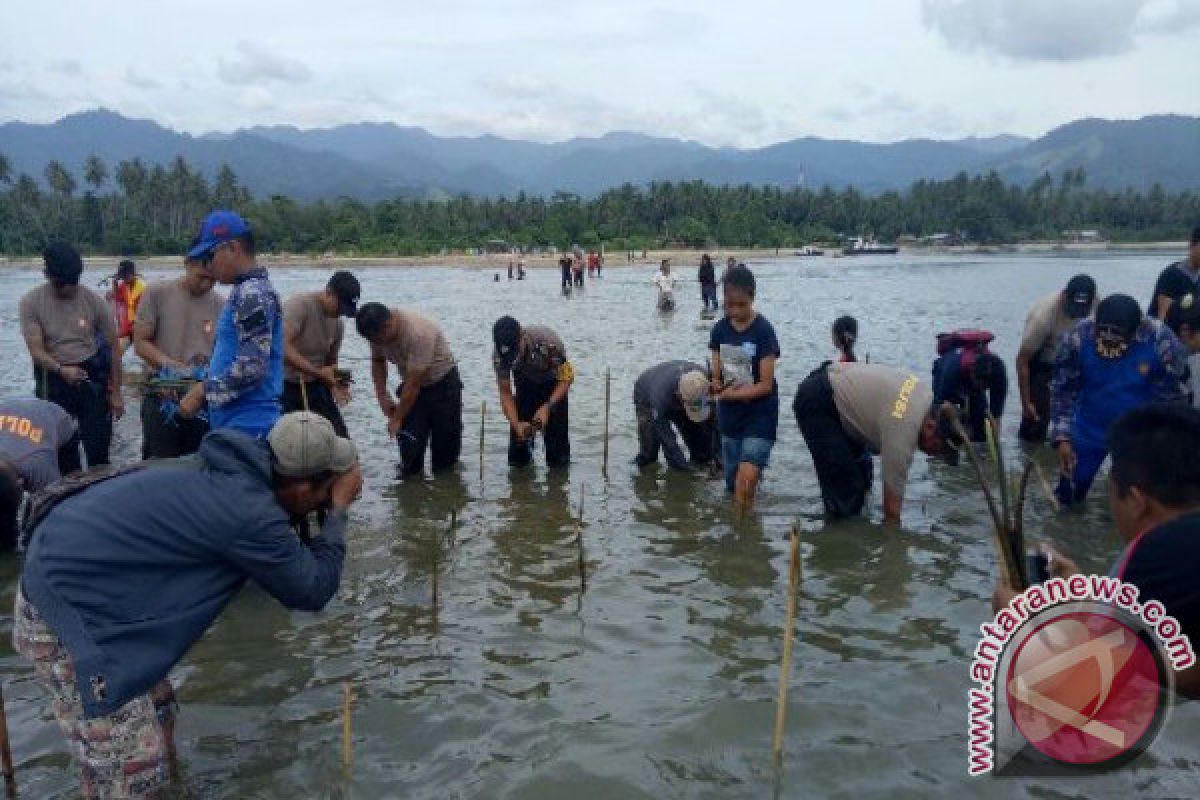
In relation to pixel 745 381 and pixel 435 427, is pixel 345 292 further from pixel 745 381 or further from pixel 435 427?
pixel 745 381

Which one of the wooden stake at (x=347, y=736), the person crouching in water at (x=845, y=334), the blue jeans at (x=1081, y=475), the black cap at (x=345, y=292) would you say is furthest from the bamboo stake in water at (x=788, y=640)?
the person crouching in water at (x=845, y=334)

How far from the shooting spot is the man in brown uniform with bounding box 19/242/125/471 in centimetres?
701

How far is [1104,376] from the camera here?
21.7ft

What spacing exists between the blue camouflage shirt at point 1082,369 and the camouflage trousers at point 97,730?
6420 mm

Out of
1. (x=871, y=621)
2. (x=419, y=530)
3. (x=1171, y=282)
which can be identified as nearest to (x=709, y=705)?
(x=871, y=621)

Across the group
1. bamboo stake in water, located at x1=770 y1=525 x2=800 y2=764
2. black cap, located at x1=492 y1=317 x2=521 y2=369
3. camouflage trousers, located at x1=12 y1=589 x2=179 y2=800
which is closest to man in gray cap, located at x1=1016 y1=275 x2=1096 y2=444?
black cap, located at x1=492 y1=317 x2=521 y2=369

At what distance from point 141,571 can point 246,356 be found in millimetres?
2104

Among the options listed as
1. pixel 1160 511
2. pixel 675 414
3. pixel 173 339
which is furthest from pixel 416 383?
pixel 1160 511

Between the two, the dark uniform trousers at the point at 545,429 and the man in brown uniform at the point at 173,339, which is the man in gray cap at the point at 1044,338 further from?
the man in brown uniform at the point at 173,339

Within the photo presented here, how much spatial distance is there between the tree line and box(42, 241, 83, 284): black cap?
7909 centimetres

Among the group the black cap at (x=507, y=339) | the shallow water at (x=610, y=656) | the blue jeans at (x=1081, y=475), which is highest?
the black cap at (x=507, y=339)

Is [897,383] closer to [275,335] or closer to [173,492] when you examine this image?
[275,335]

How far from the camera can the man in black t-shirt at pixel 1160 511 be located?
274 centimetres

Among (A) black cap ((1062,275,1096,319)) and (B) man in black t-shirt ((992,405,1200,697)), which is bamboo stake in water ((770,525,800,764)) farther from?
(A) black cap ((1062,275,1096,319))
